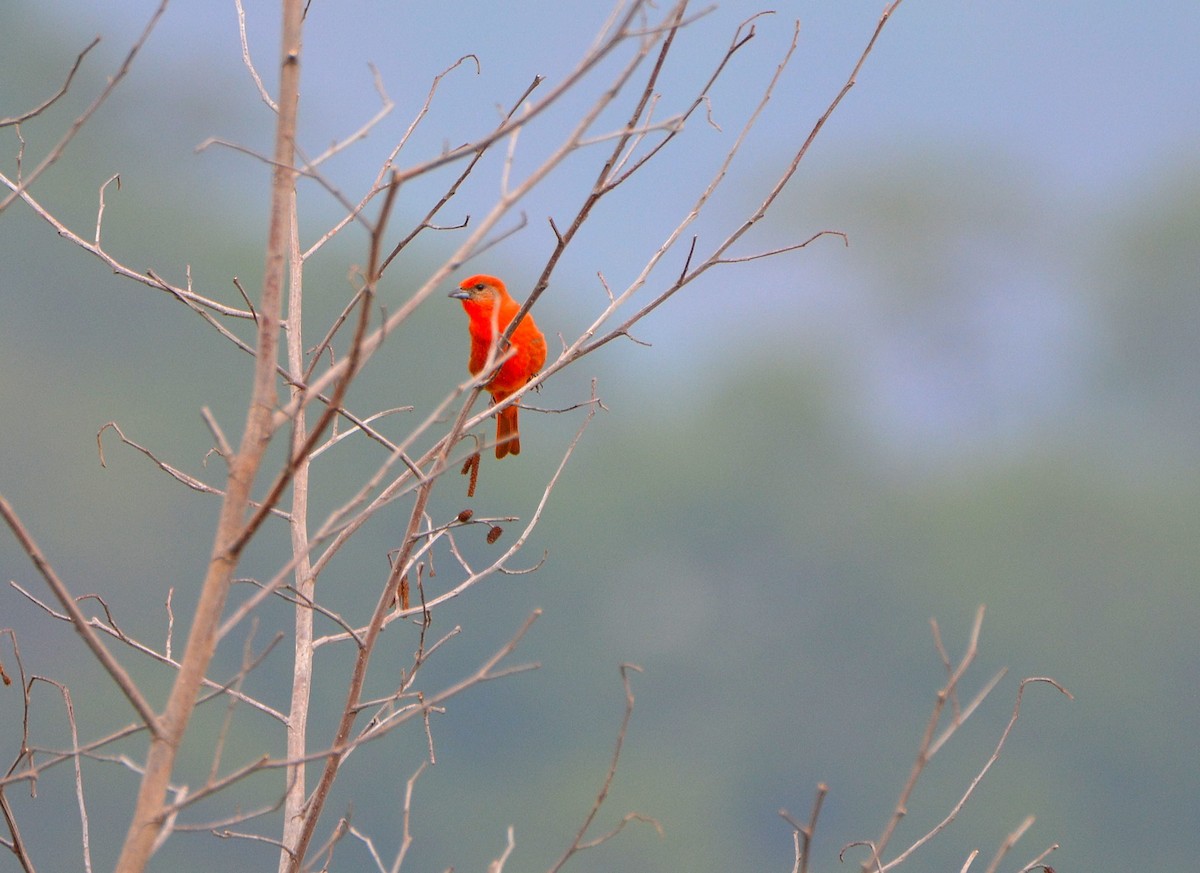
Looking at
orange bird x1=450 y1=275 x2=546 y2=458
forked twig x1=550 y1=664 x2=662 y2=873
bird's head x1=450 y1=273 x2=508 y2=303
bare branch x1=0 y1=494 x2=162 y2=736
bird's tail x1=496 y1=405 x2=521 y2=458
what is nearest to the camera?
bare branch x1=0 y1=494 x2=162 y2=736

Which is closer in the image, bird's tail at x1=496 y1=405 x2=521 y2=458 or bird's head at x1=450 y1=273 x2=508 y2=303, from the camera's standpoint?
bird's tail at x1=496 y1=405 x2=521 y2=458

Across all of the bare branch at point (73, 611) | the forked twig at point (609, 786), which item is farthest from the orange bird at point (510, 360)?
the bare branch at point (73, 611)

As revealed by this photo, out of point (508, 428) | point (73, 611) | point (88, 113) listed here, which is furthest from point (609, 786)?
point (508, 428)

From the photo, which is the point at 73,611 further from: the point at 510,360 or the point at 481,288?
the point at 481,288

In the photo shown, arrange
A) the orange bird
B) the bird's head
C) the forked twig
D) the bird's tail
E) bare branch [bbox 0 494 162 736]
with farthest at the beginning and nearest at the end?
1. the bird's head
2. the orange bird
3. the bird's tail
4. the forked twig
5. bare branch [bbox 0 494 162 736]

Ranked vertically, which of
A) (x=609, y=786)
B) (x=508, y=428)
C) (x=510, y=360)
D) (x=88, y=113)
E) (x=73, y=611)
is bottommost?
(x=609, y=786)

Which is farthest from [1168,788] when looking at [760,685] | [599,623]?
[599,623]

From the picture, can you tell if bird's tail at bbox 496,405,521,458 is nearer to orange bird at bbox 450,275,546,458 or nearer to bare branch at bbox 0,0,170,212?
orange bird at bbox 450,275,546,458

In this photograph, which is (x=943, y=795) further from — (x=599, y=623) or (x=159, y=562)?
(x=159, y=562)

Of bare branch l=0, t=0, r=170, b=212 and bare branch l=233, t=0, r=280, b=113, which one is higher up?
bare branch l=233, t=0, r=280, b=113

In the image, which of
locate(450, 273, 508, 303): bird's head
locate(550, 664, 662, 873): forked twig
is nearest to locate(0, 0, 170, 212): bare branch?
locate(550, 664, 662, 873): forked twig

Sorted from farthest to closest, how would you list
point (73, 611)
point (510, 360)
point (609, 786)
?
point (510, 360)
point (609, 786)
point (73, 611)

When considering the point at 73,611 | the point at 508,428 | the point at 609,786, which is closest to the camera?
the point at 73,611

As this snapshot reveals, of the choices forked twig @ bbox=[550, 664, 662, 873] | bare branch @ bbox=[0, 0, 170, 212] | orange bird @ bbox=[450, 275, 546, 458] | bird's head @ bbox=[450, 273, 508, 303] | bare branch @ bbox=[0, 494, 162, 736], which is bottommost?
forked twig @ bbox=[550, 664, 662, 873]
